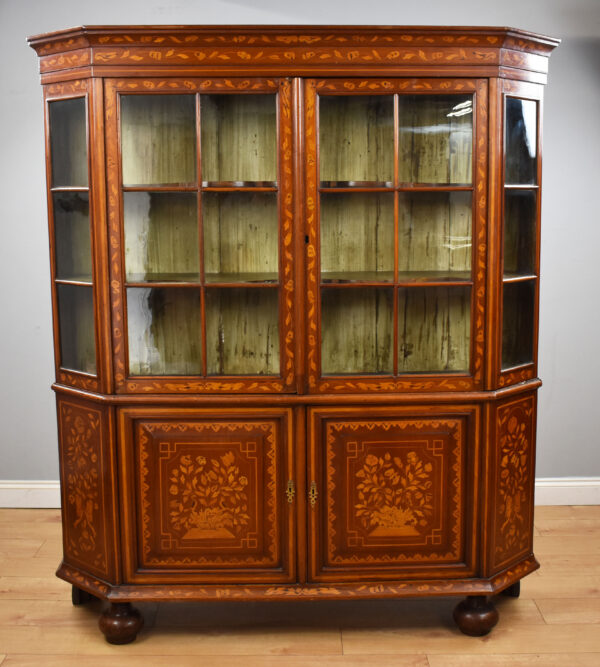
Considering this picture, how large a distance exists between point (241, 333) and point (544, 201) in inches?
68.0

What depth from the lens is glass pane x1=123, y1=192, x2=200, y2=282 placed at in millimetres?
2678

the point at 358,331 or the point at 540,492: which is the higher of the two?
the point at 358,331

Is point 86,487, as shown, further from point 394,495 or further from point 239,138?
point 239,138

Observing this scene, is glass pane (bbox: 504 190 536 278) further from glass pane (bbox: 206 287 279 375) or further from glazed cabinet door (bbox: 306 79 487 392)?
glass pane (bbox: 206 287 279 375)

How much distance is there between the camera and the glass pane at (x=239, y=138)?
2.62 metres

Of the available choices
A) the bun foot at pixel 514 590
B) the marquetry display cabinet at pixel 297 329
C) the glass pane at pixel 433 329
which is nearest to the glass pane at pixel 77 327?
the marquetry display cabinet at pixel 297 329

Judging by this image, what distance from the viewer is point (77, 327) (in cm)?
279

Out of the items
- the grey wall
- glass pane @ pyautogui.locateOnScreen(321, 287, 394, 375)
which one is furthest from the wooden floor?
glass pane @ pyautogui.locateOnScreen(321, 287, 394, 375)

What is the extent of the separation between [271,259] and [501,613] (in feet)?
4.93

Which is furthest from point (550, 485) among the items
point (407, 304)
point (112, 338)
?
point (112, 338)

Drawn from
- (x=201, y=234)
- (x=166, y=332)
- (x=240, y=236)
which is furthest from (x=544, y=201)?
(x=166, y=332)

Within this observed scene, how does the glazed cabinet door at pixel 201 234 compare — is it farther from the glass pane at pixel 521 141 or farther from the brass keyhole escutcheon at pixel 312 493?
the glass pane at pixel 521 141

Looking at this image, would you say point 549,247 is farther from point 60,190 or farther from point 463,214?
point 60,190

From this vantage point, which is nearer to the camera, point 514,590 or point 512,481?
point 512,481
